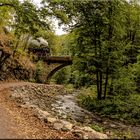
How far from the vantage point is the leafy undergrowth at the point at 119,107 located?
17.7 m

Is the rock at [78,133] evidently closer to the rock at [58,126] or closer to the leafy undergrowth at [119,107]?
the rock at [58,126]

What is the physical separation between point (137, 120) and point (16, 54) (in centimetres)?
1474

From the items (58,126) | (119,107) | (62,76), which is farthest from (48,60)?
(58,126)

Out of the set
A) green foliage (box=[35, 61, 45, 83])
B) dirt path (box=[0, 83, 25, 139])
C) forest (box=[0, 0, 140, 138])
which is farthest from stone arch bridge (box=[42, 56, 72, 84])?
dirt path (box=[0, 83, 25, 139])

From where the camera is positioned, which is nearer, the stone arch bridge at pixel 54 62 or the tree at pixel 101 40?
the tree at pixel 101 40

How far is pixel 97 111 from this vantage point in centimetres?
1922

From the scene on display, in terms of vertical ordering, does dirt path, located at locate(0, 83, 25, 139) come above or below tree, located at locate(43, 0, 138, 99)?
below

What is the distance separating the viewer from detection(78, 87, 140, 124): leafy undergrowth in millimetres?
17688

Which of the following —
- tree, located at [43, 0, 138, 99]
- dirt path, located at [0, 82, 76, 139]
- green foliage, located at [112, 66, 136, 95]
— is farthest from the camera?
green foliage, located at [112, 66, 136, 95]

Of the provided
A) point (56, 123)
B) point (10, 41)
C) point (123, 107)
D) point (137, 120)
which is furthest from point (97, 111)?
point (10, 41)

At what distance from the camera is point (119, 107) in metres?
18.8

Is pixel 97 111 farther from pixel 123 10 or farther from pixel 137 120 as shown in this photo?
pixel 123 10

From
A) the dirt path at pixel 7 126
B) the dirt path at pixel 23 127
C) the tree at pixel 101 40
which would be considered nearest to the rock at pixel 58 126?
the dirt path at pixel 23 127

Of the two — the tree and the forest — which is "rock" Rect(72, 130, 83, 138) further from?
the tree
